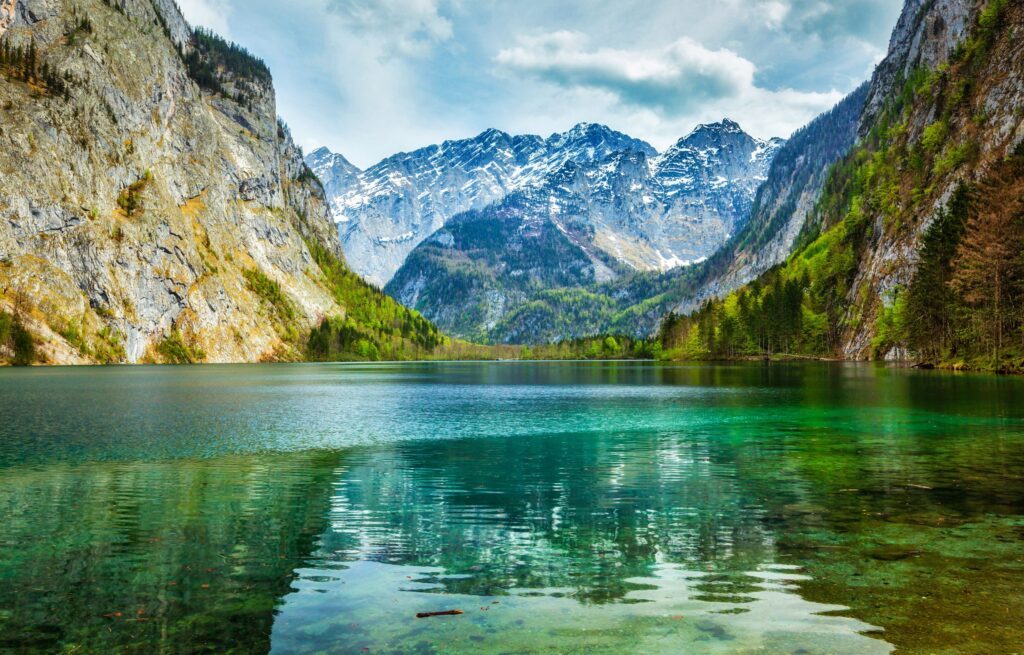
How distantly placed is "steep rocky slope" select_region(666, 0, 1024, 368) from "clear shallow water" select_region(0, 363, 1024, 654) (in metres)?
57.3

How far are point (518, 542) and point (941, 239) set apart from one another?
108 metres

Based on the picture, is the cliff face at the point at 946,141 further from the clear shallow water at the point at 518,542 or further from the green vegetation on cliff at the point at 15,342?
the green vegetation on cliff at the point at 15,342

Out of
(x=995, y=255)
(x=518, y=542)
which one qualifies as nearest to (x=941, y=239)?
(x=995, y=255)

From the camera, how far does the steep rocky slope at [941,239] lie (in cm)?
8119

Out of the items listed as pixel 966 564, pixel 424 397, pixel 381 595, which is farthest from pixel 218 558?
pixel 424 397

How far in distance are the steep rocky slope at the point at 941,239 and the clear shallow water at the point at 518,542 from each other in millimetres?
57323

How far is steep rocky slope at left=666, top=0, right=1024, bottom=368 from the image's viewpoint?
8119 centimetres

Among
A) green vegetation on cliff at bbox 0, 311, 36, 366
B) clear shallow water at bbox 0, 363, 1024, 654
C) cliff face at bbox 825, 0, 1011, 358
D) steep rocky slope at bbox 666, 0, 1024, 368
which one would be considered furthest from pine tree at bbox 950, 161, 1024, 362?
green vegetation on cliff at bbox 0, 311, 36, 366

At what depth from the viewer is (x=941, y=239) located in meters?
99.1

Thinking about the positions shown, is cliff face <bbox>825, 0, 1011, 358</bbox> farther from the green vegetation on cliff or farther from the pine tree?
the green vegetation on cliff

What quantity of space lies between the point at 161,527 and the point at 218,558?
402cm

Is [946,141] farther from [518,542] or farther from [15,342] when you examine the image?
[15,342]

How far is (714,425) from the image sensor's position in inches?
1647

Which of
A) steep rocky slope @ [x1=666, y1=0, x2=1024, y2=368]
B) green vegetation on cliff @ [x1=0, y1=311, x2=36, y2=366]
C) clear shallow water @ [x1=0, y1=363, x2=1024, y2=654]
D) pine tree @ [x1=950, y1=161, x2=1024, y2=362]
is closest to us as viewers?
clear shallow water @ [x1=0, y1=363, x2=1024, y2=654]
